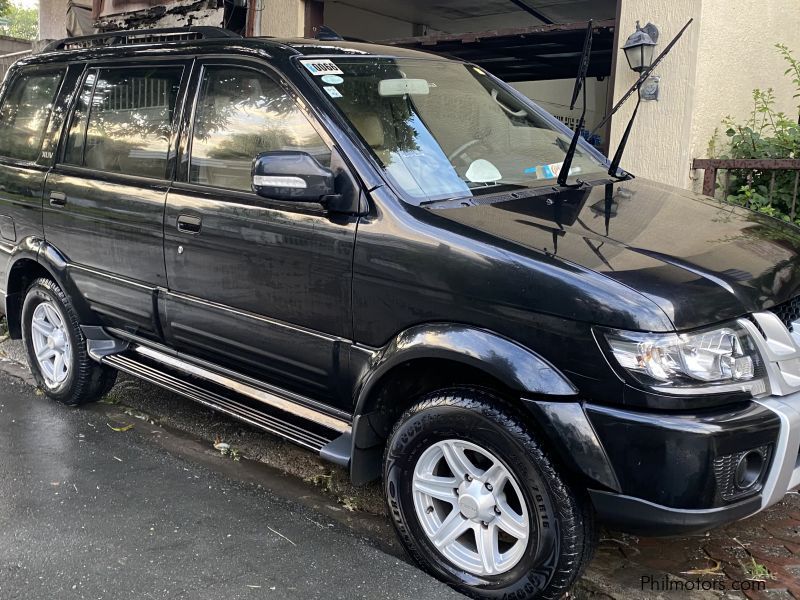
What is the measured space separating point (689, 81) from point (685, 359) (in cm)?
439

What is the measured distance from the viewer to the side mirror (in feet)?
9.39

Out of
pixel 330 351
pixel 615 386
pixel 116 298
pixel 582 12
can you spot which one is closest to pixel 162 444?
pixel 116 298

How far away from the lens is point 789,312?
107 inches

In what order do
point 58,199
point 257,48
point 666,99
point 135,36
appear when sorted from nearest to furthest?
point 257,48 < point 135,36 < point 58,199 < point 666,99

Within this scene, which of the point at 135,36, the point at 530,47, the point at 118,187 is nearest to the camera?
the point at 118,187

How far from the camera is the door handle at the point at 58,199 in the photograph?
14.0 ft

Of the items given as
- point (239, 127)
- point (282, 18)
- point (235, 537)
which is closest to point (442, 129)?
point (239, 127)

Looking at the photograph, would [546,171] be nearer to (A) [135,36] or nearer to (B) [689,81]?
(A) [135,36]

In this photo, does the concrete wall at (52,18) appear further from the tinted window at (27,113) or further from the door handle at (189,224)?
the door handle at (189,224)

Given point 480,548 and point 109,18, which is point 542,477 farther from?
point 109,18

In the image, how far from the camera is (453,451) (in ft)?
8.95

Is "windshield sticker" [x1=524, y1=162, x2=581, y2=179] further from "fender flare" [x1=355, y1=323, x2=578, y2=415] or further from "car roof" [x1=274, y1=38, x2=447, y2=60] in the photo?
"fender flare" [x1=355, y1=323, x2=578, y2=415]

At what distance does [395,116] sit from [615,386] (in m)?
1.60

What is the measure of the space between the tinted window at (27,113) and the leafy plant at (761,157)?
4.96m
